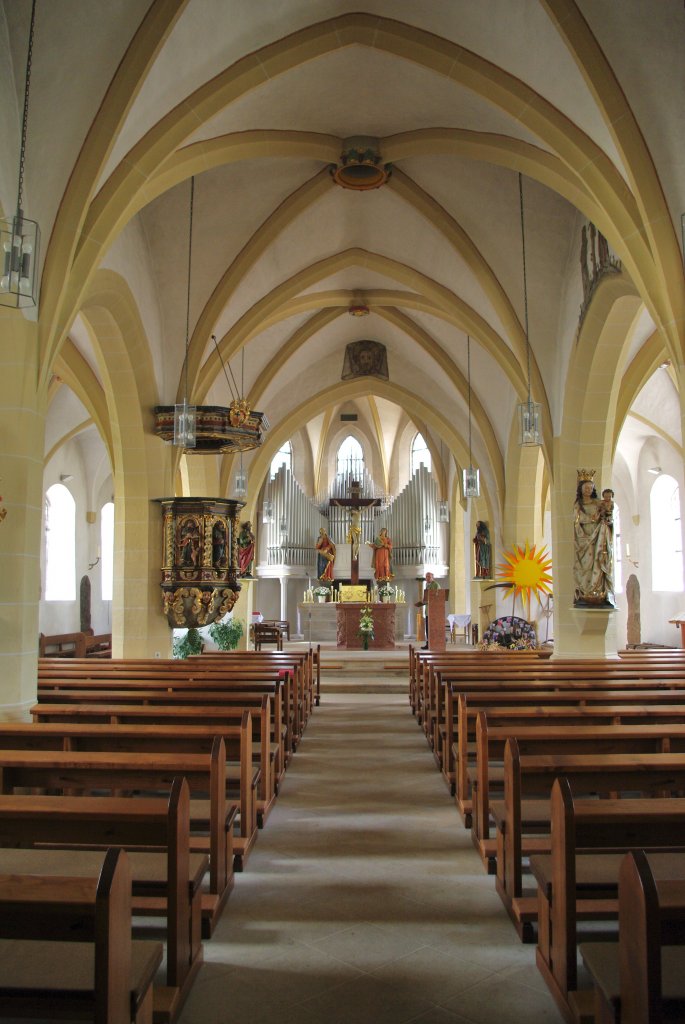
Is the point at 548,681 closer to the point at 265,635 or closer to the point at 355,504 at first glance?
the point at 265,635

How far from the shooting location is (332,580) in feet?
83.7

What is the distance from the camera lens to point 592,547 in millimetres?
11109

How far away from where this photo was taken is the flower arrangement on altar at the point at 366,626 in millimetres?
18969

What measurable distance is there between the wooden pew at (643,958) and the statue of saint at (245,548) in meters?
14.6

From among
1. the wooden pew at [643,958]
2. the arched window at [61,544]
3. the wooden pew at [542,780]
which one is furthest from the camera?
the arched window at [61,544]

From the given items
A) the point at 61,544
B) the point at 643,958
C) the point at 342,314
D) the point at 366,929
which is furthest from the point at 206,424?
the point at 61,544

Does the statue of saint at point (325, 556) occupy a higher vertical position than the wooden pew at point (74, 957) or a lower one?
higher

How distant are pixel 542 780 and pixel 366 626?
48.3ft

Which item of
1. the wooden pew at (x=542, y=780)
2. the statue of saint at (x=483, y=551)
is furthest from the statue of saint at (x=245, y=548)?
the wooden pew at (x=542, y=780)

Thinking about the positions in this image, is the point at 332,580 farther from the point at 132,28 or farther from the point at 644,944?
the point at 644,944

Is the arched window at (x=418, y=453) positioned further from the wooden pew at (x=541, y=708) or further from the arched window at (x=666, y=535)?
the wooden pew at (x=541, y=708)

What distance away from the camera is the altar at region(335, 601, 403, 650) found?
66.8 ft

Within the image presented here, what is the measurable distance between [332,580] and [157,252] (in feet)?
49.7

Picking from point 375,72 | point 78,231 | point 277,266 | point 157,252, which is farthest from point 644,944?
point 277,266
